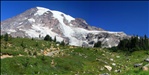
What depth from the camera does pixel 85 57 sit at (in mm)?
64625

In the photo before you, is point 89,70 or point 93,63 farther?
point 93,63

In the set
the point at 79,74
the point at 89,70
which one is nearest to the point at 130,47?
the point at 89,70

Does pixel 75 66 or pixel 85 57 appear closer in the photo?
pixel 75 66

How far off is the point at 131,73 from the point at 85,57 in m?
46.5

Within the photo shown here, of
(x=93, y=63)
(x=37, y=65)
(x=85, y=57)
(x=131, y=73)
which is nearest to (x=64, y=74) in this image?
(x=37, y=65)

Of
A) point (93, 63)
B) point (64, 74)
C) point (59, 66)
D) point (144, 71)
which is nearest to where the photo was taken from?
point (144, 71)

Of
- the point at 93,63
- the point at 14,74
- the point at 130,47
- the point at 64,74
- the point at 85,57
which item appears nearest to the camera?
the point at 14,74

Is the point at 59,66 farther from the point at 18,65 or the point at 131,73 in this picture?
the point at 131,73

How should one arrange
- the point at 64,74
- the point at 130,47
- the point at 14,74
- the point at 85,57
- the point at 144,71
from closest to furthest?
1. the point at 144,71
2. the point at 14,74
3. the point at 64,74
4. the point at 85,57
5. the point at 130,47

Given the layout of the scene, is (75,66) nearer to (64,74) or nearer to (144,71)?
(64,74)

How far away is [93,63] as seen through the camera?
58.0 meters

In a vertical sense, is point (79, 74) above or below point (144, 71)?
below

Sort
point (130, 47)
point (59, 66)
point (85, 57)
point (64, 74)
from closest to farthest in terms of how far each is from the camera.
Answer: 1. point (64, 74)
2. point (59, 66)
3. point (85, 57)
4. point (130, 47)

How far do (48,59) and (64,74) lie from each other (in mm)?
8800
